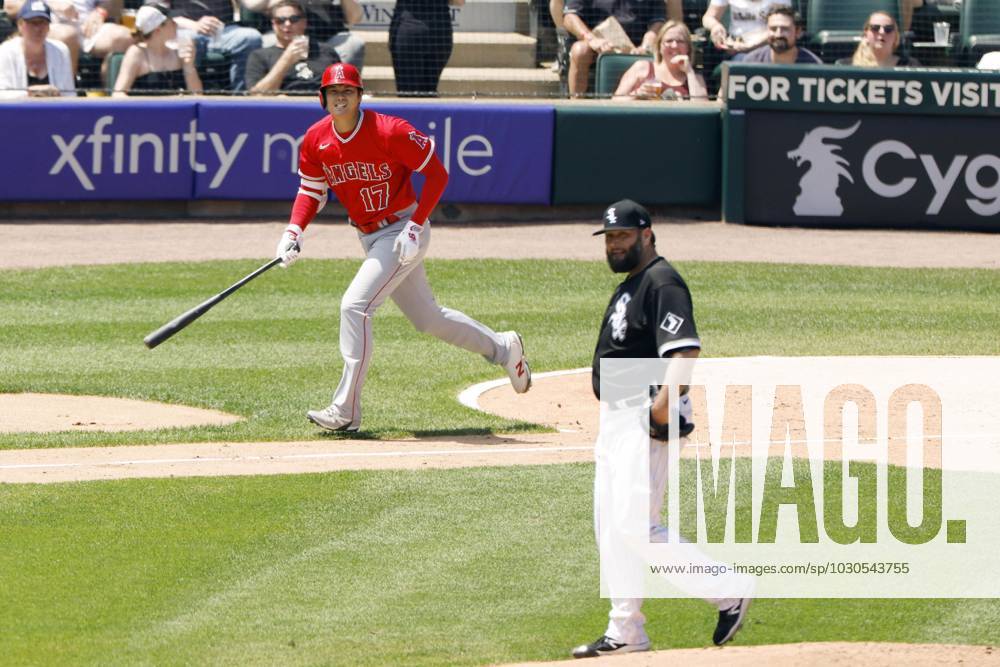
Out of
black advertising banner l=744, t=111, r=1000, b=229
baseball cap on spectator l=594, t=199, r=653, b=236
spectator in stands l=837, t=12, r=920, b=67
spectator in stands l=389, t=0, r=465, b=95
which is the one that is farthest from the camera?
spectator in stands l=389, t=0, r=465, b=95

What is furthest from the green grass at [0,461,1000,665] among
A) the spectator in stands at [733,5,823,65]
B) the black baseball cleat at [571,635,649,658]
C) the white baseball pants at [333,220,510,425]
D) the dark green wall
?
the spectator in stands at [733,5,823,65]

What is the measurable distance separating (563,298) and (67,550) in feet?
23.3

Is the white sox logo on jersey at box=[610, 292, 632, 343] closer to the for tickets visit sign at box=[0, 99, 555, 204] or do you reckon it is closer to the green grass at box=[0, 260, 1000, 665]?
the green grass at box=[0, 260, 1000, 665]

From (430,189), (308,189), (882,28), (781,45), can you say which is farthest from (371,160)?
(882,28)

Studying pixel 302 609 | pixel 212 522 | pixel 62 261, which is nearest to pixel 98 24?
pixel 62 261

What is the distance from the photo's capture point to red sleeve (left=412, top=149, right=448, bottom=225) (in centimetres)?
900

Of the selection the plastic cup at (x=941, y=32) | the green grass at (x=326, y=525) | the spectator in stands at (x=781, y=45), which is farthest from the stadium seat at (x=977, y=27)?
the green grass at (x=326, y=525)

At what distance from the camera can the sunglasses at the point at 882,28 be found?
54.9 ft

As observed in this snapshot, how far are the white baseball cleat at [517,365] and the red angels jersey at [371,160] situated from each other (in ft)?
3.41

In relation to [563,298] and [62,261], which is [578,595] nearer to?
[563,298]

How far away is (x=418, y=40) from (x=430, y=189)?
28.9 feet

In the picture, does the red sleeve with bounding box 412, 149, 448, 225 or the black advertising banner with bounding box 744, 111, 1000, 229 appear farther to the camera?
the black advertising banner with bounding box 744, 111, 1000, 229

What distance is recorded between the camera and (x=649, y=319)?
5.75 meters

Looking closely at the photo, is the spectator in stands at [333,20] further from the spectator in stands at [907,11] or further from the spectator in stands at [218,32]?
the spectator in stands at [907,11]
